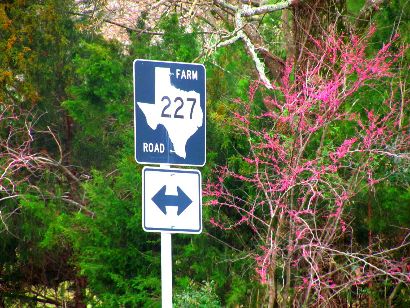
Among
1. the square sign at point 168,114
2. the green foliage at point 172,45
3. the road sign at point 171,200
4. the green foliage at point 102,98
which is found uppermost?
the green foliage at point 172,45

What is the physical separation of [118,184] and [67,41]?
573 centimetres

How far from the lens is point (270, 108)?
1373cm

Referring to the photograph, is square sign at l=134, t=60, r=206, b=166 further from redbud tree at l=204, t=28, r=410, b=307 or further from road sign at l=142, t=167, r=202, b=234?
redbud tree at l=204, t=28, r=410, b=307

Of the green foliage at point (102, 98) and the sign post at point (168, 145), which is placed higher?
the green foliage at point (102, 98)

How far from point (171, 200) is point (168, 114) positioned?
57 centimetres

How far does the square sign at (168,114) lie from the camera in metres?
7.26

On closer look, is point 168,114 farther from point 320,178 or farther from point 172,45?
point 172,45

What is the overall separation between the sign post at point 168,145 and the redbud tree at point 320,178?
12.2 feet

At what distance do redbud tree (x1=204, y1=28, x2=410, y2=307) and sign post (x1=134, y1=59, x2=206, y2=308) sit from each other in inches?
146

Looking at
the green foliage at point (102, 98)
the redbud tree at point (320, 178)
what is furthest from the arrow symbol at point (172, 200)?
the green foliage at point (102, 98)

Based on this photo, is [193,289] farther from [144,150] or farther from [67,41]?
[67,41]

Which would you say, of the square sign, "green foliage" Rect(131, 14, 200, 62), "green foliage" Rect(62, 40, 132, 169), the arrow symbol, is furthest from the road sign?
"green foliage" Rect(62, 40, 132, 169)

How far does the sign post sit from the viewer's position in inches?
284

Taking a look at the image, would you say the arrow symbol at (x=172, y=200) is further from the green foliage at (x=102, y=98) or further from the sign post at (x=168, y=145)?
the green foliage at (x=102, y=98)
